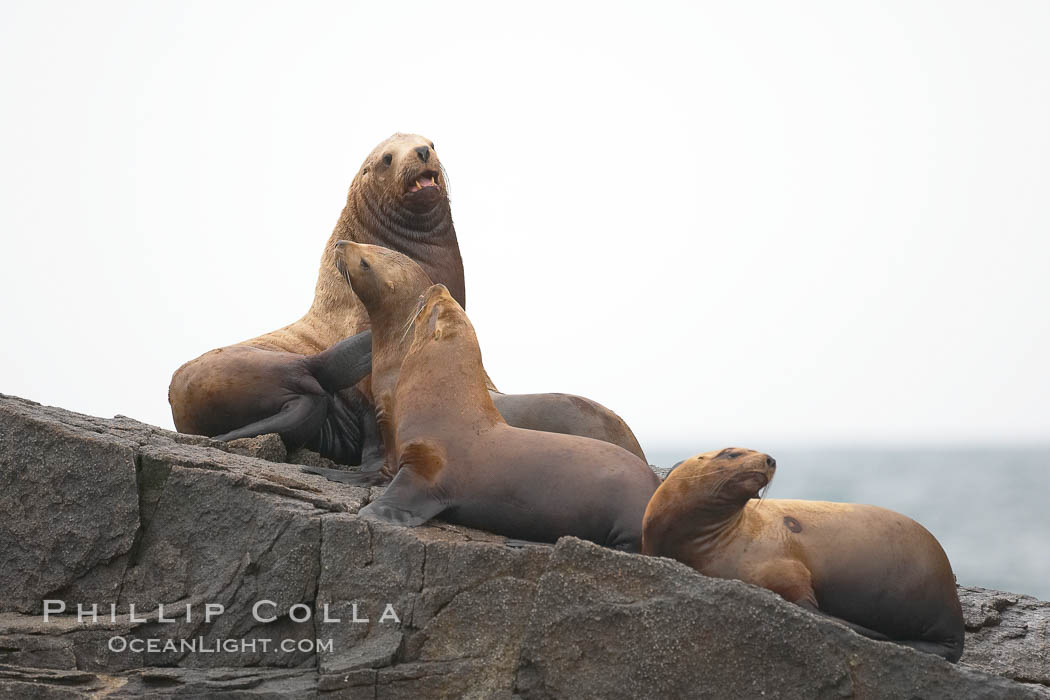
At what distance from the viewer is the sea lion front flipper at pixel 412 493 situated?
5258 millimetres

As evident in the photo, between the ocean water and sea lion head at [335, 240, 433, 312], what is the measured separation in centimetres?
2460

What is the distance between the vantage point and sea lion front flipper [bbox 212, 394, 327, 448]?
7020mm

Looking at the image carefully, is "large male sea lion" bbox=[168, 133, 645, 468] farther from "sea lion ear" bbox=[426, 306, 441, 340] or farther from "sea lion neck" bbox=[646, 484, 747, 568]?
"sea lion neck" bbox=[646, 484, 747, 568]

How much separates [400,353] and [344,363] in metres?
0.81

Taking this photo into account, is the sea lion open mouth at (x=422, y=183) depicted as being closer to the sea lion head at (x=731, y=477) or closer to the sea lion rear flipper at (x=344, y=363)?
the sea lion rear flipper at (x=344, y=363)

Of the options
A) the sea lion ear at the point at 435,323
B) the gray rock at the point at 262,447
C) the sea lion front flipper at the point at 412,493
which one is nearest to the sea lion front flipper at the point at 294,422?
the gray rock at the point at 262,447

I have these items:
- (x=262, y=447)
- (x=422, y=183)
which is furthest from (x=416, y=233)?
(x=262, y=447)

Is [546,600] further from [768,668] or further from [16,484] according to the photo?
[16,484]

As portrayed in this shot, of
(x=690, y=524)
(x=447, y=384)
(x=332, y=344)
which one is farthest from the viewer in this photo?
(x=332, y=344)

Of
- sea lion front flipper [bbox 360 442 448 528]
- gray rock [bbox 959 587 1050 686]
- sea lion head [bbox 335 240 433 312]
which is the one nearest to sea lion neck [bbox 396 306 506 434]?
sea lion front flipper [bbox 360 442 448 528]

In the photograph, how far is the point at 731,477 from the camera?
16.6 feet

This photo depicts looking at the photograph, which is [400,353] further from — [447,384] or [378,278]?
[447,384]

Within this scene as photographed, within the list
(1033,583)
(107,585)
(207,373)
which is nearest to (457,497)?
(107,585)

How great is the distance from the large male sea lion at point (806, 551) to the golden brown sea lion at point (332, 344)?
2355 mm
